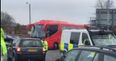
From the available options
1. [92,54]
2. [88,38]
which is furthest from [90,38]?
[92,54]

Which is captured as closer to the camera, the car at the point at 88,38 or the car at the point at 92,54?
the car at the point at 92,54

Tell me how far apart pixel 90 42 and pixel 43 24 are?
78.5ft

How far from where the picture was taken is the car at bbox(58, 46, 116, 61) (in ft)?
25.7

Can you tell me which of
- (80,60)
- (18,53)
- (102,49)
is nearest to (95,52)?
(102,49)

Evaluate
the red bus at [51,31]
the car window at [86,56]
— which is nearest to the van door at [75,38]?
the car window at [86,56]

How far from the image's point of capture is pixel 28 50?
23.4m

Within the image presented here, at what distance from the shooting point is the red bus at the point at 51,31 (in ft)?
141

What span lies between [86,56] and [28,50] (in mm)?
14878

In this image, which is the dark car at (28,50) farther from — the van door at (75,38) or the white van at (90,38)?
the van door at (75,38)

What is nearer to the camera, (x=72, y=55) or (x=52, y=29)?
A: (x=72, y=55)

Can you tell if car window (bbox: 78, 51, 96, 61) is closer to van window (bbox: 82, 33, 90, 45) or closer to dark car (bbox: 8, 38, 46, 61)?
van window (bbox: 82, 33, 90, 45)

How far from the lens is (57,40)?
4303 cm

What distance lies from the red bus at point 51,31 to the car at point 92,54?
32.7 m

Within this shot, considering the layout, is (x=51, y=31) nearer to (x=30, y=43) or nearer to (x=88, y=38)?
(x=30, y=43)
